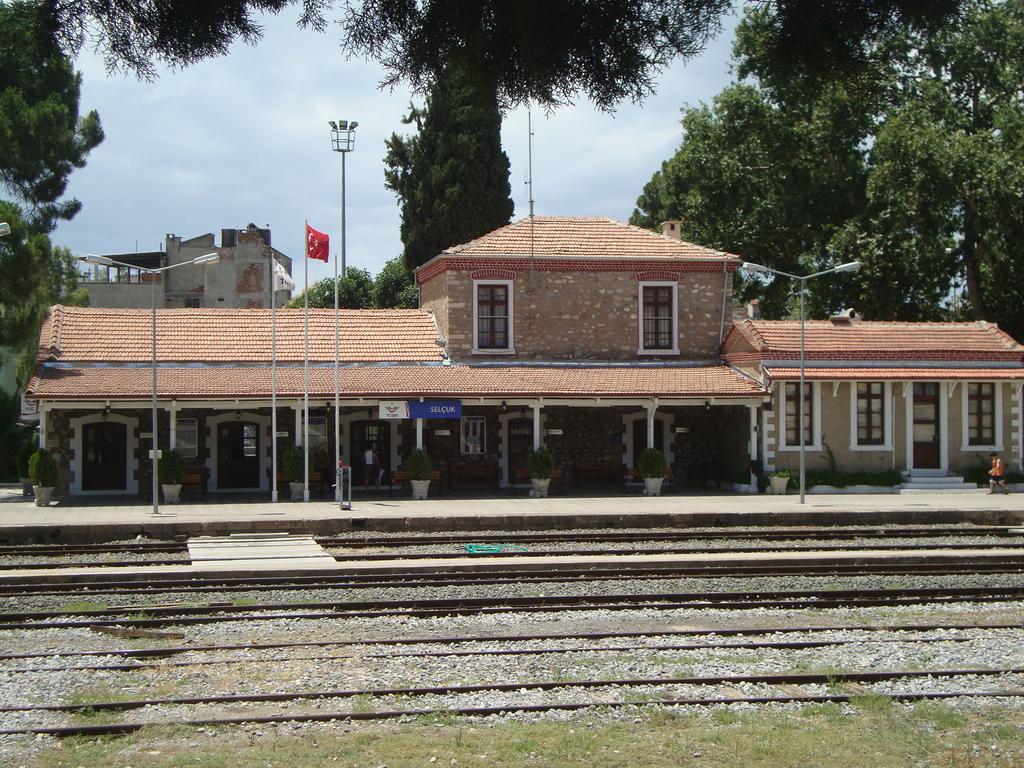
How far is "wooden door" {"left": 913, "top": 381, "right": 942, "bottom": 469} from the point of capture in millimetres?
29922

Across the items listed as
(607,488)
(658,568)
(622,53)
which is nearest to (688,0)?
(622,53)

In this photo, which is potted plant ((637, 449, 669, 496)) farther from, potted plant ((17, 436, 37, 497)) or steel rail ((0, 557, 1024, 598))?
potted plant ((17, 436, 37, 497))

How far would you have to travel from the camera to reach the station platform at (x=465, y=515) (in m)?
20.7

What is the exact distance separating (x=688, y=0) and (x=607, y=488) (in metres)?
24.9

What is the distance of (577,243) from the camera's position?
102ft

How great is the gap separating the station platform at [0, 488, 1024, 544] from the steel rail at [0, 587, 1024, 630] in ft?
26.2

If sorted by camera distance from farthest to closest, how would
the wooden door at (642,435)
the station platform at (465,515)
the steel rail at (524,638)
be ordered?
the wooden door at (642,435), the station platform at (465,515), the steel rail at (524,638)

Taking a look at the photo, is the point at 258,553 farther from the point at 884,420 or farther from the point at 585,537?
the point at 884,420

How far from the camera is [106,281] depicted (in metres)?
55.7

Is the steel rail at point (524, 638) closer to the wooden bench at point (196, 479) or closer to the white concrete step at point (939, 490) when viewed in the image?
the wooden bench at point (196, 479)

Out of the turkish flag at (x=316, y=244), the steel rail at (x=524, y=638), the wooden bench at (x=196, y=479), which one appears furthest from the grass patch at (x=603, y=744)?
the wooden bench at (x=196, y=479)

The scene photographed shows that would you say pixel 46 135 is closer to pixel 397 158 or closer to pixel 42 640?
pixel 397 158

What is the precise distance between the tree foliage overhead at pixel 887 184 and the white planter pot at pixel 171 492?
23473 mm

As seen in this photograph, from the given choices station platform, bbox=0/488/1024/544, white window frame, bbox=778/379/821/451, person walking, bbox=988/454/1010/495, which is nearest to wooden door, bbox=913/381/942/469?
person walking, bbox=988/454/1010/495
